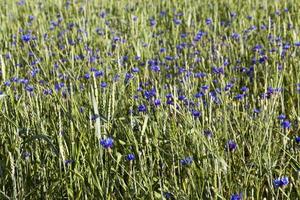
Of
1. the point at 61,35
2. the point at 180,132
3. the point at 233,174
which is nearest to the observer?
the point at 233,174

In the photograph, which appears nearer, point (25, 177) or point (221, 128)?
point (25, 177)

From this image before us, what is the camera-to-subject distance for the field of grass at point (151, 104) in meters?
2.00

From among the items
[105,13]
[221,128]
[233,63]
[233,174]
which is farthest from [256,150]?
[105,13]

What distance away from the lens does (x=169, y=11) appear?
17.4ft

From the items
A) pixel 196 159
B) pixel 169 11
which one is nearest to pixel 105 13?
pixel 169 11

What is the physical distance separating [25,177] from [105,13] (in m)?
3.53

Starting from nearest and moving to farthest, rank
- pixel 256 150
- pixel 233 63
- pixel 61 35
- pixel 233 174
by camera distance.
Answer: pixel 256 150, pixel 233 174, pixel 233 63, pixel 61 35

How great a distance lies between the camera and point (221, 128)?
2391 mm

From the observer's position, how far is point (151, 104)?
2590 mm

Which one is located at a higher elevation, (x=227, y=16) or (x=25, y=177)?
(x=227, y=16)

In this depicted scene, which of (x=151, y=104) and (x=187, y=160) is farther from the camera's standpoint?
(x=151, y=104)

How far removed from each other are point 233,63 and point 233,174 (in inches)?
67.8

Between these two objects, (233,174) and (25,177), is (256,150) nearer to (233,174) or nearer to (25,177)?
(233,174)

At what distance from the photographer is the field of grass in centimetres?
200
